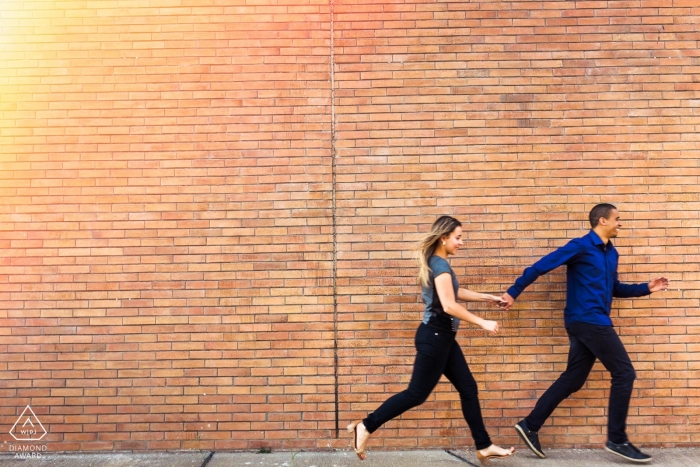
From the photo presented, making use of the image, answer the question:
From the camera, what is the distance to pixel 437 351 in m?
4.34

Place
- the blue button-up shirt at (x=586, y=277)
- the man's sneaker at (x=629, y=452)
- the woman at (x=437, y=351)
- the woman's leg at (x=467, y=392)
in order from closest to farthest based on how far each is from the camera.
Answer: the woman at (x=437, y=351) < the woman's leg at (x=467, y=392) < the man's sneaker at (x=629, y=452) < the blue button-up shirt at (x=586, y=277)

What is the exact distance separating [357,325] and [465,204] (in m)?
1.31

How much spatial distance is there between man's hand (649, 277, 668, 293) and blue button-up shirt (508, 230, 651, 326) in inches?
1.3

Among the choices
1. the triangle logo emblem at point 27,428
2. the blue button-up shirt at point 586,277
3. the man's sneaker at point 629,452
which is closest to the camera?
the man's sneaker at point 629,452

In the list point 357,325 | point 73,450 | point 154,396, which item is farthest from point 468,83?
point 73,450

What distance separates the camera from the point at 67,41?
523 centimetres

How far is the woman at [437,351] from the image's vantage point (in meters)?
4.34

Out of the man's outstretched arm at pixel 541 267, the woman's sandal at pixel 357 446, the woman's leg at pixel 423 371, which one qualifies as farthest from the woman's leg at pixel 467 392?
the woman's sandal at pixel 357 446

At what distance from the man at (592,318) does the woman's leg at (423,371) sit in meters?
0.70

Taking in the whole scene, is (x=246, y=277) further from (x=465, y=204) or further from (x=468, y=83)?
(x=468, y=83)

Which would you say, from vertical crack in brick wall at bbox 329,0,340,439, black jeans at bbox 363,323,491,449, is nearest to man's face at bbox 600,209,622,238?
black jeans at bbox 363,323,491,449

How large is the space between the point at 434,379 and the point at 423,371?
0.11m

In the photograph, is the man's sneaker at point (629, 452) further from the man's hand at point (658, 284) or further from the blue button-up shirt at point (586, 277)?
the man's hand at point (658, 284)

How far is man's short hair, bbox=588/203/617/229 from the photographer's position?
187 inches
